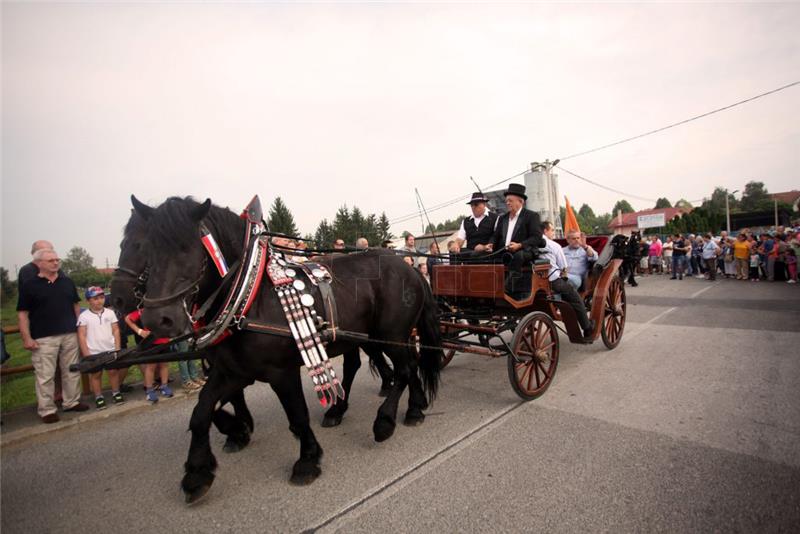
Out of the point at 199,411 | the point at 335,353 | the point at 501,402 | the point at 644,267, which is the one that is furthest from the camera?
the point at 644,267

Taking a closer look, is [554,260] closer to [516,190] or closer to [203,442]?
[516,190]

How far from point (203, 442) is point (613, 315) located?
554 cm

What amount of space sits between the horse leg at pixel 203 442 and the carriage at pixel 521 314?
2.16 meters

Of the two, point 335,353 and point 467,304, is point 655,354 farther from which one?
point 335,353

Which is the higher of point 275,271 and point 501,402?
point 275,271

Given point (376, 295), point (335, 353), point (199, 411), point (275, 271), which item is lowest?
point (199, 411)

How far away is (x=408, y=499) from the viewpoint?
2.45 m

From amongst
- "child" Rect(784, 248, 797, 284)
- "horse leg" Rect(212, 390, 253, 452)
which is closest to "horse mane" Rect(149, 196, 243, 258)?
"horse leg" Rect(212, 390, 253, 452)

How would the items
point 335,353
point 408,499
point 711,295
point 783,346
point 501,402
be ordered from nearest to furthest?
point 408,499 < point 335,353 < point 501,402 < point 783,346 < point 711,295

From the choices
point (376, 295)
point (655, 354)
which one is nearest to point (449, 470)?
point (376, 295)

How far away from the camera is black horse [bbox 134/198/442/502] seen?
90.7 inches

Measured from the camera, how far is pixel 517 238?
441cm

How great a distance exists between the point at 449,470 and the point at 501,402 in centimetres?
138

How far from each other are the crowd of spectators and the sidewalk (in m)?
11.9
